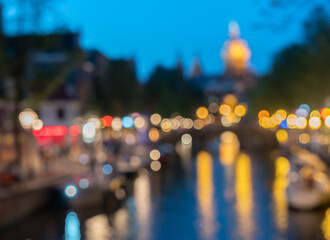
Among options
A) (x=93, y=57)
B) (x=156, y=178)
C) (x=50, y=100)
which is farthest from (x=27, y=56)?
(x=93, y=57)

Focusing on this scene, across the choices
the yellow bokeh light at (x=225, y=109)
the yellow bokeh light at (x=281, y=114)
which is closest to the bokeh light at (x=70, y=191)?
the yellow bokeh light at (x=281, y=114)

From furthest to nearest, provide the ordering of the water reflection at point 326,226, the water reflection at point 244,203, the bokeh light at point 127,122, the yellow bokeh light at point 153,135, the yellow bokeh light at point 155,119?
the yellow bokeh light at point 155,119 < the yellow bokeh light at point 153,135 < the bokeh light at point 127,122 < the water reflection at point 244,203 < the water reflection at point 326,226

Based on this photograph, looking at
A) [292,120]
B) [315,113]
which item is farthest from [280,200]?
[292,120]

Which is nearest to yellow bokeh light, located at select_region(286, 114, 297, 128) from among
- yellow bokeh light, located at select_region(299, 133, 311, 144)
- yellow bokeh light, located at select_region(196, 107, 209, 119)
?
yellow bokeh light, located at select_region(299, 133, 311, 144)

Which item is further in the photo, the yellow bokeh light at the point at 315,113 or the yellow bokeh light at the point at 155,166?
the yellow bokeh light at the point at 155,166

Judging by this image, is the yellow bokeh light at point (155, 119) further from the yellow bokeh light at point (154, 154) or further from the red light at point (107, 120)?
the red light at point (107, 120)

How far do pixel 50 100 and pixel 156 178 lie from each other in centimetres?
1762

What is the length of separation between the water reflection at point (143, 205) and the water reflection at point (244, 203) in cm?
429

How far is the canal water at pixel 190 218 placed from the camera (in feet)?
79.9

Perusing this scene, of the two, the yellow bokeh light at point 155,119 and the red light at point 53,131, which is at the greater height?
the yellow bokeh light at point 155,119

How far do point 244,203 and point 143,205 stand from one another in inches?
232

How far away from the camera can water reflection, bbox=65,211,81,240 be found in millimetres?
24016

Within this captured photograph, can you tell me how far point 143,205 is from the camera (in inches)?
1271

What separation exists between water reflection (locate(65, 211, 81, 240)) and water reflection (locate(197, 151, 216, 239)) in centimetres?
549
